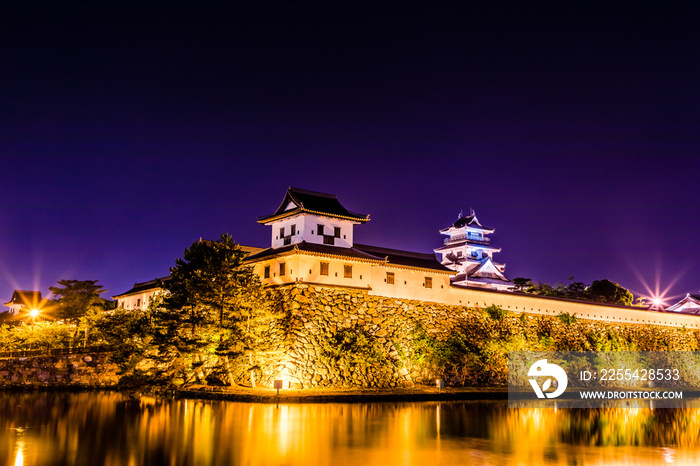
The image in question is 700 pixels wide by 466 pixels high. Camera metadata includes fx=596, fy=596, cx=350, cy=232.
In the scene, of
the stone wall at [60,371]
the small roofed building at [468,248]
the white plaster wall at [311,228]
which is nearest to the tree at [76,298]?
the stone wall at [60,371]

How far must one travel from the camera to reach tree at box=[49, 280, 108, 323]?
52438mm

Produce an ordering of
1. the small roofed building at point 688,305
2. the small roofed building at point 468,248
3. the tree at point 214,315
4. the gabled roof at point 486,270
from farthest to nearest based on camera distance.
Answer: the small roofed building at point 468,248 < the gabled roof at point 486,270 < the small roofed building at point 688,305 < the tree at point 214,315

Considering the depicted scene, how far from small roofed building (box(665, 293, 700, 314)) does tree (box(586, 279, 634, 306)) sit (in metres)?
4.63

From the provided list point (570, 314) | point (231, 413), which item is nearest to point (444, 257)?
point (570, 314)

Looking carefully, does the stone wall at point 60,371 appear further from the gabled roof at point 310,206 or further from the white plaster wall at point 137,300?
the gabled roof at point 310,206

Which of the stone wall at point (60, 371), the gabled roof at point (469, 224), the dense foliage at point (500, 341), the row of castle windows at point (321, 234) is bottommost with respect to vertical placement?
the stone wall at point (60, 371)

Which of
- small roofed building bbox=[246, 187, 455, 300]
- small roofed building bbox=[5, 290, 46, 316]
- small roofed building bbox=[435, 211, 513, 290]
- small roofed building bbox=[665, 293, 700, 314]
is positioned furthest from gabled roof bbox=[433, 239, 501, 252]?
small roofed building bbox=[5, 290, 46, 316]

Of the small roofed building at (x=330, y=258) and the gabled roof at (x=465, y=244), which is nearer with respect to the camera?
the small roofed building at (x=330, y=258)

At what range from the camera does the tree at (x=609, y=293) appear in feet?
225

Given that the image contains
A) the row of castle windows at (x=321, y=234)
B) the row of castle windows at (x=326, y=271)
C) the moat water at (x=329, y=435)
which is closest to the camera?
the moat water at (x=329, y=435)

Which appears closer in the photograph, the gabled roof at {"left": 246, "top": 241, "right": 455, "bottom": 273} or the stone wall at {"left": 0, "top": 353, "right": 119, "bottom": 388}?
the gabled roof at {"left": 246, "top": 241, "right": 455, "bottom": 273}

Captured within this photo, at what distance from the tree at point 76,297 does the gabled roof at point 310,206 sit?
2403cm

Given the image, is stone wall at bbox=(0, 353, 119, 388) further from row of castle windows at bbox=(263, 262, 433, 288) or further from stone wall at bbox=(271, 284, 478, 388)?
stone wall at bbox=(271, 284, 478, 388)

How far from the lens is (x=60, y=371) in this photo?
123 feet
